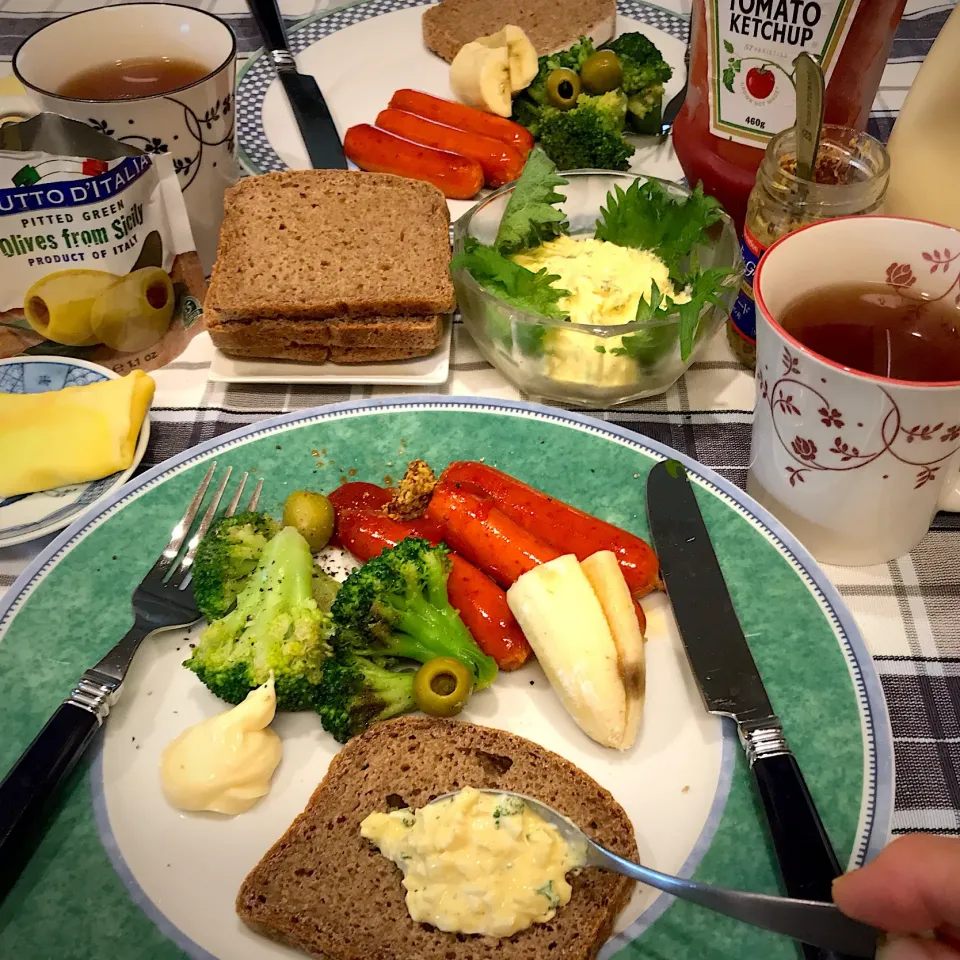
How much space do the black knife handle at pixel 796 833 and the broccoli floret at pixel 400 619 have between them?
405mm

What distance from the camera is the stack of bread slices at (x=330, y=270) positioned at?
1.74 metres

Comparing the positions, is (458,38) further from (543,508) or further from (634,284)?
(543,508)

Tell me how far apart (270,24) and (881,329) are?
203 cm

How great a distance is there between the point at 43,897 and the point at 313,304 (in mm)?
1136

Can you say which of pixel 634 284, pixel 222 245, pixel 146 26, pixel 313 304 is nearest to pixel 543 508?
pixel 634 284

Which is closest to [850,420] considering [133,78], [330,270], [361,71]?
[330,270]

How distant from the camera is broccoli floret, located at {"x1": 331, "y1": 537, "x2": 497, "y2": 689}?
1.24 meters

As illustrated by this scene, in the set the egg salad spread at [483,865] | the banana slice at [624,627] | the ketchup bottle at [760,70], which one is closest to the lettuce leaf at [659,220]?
the ketchup bottle at [760,70]

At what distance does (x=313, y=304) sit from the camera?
172 centimetres

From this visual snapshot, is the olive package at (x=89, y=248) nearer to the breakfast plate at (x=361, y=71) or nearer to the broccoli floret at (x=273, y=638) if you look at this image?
the breakfast plate at (x=361, y=71)

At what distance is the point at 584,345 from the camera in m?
1.61

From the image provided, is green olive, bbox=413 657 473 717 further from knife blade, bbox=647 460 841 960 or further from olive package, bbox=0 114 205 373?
olive package, bbox=0 114 205 373

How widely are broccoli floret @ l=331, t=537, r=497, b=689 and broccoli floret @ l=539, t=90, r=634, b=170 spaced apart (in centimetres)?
128

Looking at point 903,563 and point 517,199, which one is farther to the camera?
point 517,199
